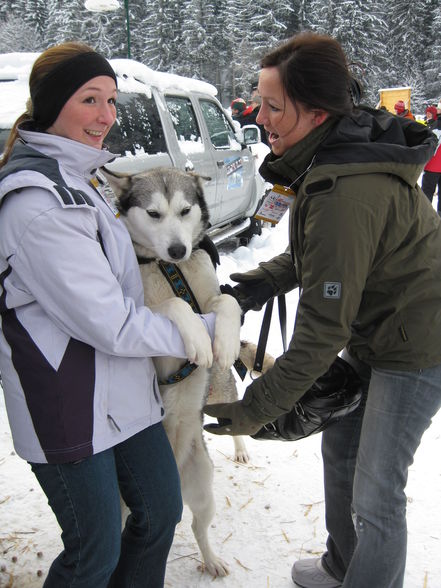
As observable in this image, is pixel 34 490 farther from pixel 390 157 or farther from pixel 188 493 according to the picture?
pixel 390 157

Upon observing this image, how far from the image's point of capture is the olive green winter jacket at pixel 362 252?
4.52ft

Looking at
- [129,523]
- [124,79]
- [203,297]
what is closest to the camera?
[129,523]

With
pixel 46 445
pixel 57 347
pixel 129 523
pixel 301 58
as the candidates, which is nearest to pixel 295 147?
pixel 301 58

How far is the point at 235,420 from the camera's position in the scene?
5.68 ft

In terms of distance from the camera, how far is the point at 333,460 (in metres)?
2.02

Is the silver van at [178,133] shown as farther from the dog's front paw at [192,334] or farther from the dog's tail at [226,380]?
the dog's front paw at [192,334]

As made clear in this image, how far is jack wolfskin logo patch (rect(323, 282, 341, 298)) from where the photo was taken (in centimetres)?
142

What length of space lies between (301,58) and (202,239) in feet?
3.58

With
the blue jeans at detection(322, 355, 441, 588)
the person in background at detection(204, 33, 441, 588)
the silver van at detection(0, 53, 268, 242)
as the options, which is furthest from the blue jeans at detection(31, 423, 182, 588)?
the silver van at detection(0, 53, 268, 242)

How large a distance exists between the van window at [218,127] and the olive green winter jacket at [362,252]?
5.05 meters

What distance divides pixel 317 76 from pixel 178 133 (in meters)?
4.14

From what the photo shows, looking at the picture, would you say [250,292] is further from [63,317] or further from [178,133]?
[178,133]

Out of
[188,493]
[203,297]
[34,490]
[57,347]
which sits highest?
[57,347]

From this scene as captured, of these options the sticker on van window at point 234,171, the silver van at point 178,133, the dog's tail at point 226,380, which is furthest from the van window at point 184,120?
the dog's tail at point 226,380
